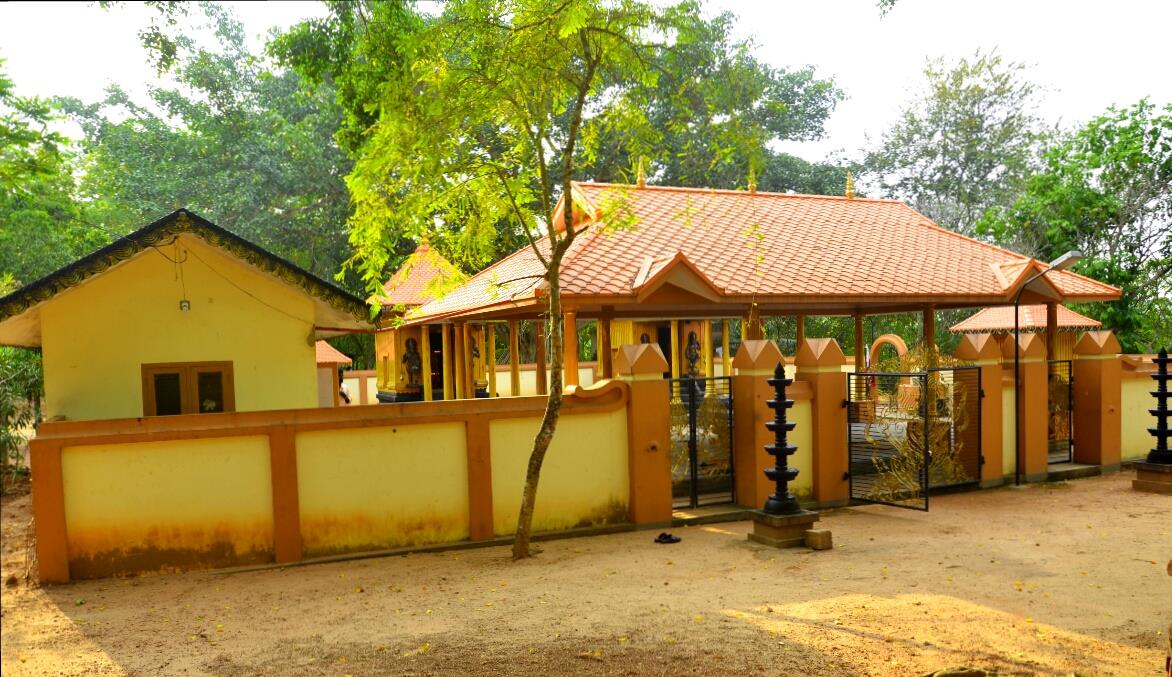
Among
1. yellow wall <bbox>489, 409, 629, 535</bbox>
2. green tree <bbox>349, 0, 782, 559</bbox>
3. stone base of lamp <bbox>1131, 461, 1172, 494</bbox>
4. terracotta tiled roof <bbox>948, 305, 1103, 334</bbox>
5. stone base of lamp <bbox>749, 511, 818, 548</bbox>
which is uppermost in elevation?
green tree <bbox>349, 0, 782, 559</bbox>

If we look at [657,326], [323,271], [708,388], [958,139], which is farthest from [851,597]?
[958,139]

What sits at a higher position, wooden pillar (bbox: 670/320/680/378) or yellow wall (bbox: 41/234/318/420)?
yellow wall (bbox: 41/234/318/420)

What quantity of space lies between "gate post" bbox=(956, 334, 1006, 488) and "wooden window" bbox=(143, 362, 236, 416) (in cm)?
987

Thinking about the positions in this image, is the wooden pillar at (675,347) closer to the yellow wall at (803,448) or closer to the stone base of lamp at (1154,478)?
the yellow wall at (803,448)

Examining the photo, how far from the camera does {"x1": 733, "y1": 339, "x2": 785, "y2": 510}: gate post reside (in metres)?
9.75

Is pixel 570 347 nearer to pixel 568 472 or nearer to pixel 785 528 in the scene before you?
pixel 568 472

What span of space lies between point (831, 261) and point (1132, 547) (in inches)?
311

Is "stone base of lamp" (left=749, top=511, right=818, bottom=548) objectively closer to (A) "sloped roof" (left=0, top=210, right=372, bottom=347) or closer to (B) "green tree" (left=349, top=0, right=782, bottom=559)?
(B) "green tree" (left=349, top=0, right=782, bottom=559)

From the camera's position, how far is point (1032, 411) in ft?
39.4

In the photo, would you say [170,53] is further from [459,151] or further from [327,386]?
[327,386]

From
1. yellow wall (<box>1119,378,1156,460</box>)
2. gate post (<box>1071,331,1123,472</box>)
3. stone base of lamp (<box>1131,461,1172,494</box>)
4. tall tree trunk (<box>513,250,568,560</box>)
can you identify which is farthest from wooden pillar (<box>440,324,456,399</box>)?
stone base of lamp (<box>1131,461,1172,494</box>)

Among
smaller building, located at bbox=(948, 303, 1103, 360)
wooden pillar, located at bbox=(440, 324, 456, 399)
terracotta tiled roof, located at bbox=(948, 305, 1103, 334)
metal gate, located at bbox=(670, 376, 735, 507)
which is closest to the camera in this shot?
metal gate, located at bbox=(670, 376, 735, 507)

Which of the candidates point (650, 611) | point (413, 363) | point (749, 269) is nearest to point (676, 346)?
point (749, 269)

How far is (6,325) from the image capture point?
361 inches
